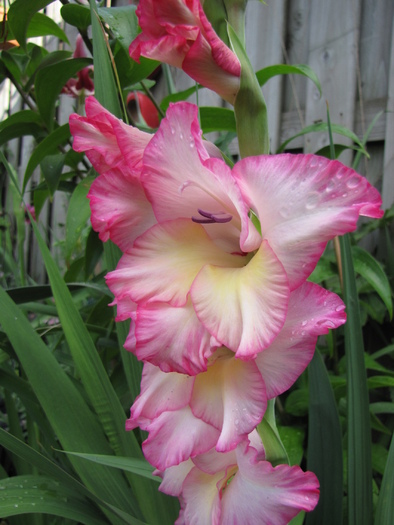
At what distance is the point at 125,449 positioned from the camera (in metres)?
0.55

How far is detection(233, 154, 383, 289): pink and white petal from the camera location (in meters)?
0.28

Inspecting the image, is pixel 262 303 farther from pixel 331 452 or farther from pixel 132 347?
pixel 331 452

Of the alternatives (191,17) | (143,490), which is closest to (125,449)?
(143,490)

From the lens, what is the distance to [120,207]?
0.36 metres

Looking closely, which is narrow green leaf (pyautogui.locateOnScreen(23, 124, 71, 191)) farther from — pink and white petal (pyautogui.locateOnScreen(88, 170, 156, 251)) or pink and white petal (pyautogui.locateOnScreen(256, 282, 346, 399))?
pink and white petal (pyautogui.locateOnScreen(256, 282, 346, 399))

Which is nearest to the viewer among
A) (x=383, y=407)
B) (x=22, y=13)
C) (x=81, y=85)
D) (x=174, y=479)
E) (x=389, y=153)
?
(x=174, y=479)

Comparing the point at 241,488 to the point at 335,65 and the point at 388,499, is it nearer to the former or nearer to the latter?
the point at 388,499

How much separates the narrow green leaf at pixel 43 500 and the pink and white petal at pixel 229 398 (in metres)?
0.26

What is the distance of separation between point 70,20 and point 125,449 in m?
0.67

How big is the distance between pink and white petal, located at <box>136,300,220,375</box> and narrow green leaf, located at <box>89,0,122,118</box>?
32 cm

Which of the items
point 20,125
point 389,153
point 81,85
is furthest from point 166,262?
point 389,153

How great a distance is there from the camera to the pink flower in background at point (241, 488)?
31 centimetres

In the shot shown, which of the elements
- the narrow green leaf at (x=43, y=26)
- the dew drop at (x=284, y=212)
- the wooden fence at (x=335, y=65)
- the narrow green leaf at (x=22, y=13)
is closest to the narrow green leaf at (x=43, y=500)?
the dew drop at (x=284, y=212)

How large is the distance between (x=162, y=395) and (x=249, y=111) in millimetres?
213
